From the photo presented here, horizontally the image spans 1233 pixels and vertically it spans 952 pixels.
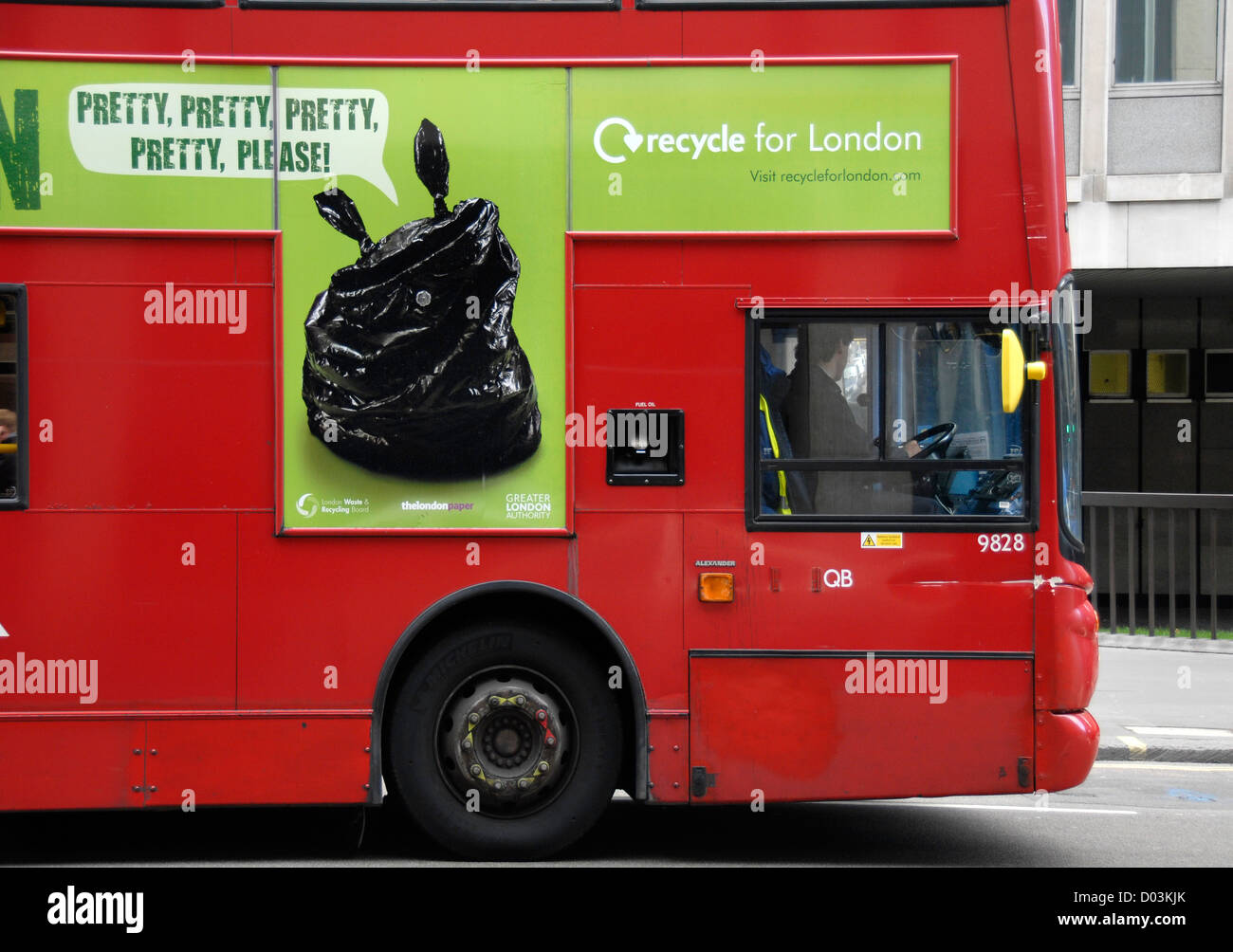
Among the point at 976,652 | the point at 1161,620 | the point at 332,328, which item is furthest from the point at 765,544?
the point at 1161,620

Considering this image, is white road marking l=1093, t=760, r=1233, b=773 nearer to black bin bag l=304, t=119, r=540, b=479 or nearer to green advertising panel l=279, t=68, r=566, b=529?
green advertising panel l=279, t=68, r=566, b=529

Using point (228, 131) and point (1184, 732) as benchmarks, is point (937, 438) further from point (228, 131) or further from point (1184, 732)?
point (1184, 732)

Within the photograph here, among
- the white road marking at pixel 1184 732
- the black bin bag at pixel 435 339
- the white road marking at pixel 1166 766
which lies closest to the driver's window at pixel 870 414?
the black bin bag at pixel 435 339

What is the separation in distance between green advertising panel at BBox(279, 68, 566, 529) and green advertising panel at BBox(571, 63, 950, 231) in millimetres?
199

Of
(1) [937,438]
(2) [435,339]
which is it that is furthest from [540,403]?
(1) [937,438]

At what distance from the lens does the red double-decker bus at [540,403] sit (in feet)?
18.1

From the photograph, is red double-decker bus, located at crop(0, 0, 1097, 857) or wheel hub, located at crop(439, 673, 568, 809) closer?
red double-decker bus, located at crop(0, 0, 1097, 857)

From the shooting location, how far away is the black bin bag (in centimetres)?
561

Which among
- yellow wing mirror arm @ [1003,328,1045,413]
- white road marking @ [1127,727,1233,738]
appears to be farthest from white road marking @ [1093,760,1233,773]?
yellow wing mirror arm @ [1003,328,1045,413]

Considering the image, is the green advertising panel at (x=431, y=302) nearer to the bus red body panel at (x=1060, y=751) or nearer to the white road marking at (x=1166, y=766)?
the bus red body panel at (x=1060, y=751)

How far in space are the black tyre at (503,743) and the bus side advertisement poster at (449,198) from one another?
575 mm

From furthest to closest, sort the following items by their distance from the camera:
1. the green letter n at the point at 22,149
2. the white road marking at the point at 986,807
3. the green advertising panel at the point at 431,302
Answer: the white road marking at the point at 986,807 < the green advertising panel at the point at 431,302 < the green letter n at the point at 22,149

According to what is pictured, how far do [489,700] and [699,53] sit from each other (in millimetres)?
2913

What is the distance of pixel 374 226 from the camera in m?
5.62
